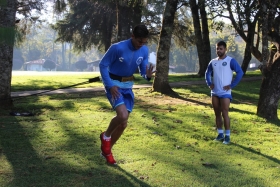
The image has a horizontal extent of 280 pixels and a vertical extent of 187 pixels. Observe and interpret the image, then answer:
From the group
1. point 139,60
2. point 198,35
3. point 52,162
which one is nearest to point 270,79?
point 139,60

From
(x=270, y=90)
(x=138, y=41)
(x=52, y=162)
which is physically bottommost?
(x=52, y=162)

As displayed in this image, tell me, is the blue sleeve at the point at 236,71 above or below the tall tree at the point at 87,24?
below

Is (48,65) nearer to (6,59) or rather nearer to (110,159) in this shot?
(6,59)

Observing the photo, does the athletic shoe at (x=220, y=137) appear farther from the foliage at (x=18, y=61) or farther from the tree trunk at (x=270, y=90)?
the foliage at (x=18, y=61)

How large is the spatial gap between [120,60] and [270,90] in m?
5.46

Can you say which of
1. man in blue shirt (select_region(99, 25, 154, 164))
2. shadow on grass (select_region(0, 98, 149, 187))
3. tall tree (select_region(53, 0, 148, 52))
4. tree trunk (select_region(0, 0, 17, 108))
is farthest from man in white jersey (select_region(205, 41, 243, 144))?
tall tree (select_region(53, 0, 148, 52))

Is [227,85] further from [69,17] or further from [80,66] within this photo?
[80,66]

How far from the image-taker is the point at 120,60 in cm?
464

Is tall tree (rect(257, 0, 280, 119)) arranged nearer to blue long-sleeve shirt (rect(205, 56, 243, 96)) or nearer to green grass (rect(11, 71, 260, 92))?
blue long-sleeve shirt (rect(205, 56, 243, 96))

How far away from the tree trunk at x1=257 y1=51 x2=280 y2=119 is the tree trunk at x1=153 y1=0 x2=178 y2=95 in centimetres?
510

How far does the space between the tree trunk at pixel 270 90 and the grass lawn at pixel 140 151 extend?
0.41 meters

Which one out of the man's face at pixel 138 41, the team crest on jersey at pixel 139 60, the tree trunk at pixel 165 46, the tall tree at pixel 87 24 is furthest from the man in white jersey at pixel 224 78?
the tall tree at pixel 87 24

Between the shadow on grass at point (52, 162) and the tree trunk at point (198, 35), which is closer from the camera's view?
the shadow on grass at point (52, 162)

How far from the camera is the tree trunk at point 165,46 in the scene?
13.2 meters
